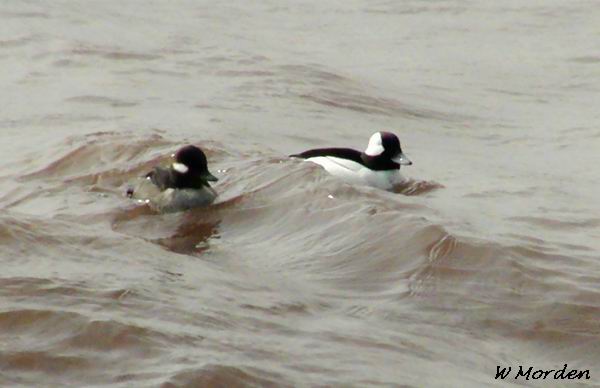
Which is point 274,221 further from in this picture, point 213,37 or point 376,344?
point 213,37

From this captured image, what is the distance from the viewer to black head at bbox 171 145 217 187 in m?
11.2

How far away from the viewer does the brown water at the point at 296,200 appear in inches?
299

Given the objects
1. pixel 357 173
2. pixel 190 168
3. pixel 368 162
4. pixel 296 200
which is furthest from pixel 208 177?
pixel 368 162

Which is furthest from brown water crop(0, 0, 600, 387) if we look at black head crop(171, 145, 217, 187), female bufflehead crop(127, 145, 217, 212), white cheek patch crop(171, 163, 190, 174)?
white cheek patch crop(171, 163, 190, 174)

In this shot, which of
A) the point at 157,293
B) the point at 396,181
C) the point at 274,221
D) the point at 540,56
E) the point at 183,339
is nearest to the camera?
the point at 183,339

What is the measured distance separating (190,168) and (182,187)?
19 centimetres

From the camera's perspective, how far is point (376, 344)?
7770mm

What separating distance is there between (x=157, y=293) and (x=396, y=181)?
187 inches

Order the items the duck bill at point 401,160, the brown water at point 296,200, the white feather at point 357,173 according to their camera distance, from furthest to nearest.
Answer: the duck bill at point 401,160 → the white feather at point 357,173 → the brown water at point 296,200

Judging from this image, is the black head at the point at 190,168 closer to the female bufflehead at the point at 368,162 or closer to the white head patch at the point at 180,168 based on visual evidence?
the white head patch at the point at 180,168

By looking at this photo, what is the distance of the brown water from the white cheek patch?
0.35m

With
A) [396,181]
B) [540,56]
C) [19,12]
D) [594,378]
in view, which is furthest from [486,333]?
[19,12]

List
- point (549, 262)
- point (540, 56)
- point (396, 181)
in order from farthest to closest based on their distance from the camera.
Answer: point (540, 56), point (396, 181), point (549, 262)

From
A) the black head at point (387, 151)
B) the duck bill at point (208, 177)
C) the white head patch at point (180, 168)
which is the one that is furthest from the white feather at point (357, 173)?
the white head patch at point (180, 168)
